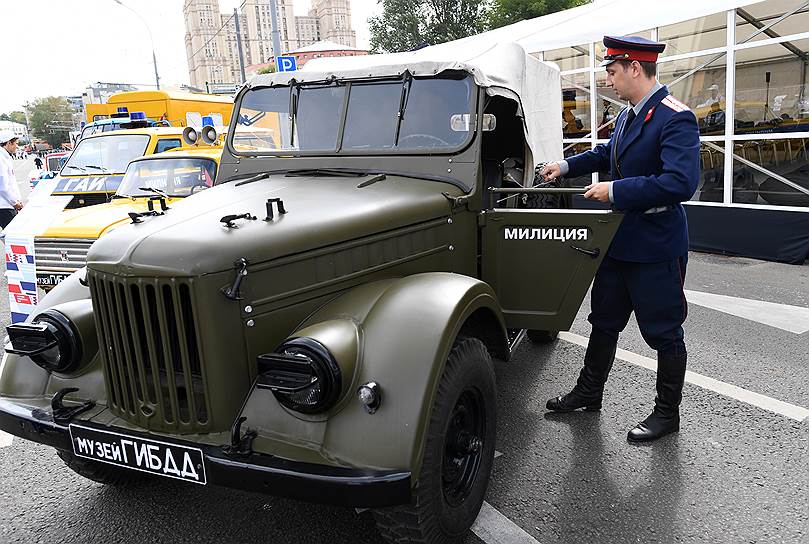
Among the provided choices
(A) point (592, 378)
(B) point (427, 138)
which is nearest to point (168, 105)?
(B) point (427, 138)

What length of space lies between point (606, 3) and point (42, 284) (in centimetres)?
966

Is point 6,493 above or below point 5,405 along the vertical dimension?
below

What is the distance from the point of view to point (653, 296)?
3342 mm

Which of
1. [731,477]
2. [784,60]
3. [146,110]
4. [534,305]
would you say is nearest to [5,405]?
[534,305]

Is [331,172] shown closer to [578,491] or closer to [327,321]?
[327,321]

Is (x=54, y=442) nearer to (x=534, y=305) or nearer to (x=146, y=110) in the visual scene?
(x=534, y=305)

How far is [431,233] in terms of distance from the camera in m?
3.24

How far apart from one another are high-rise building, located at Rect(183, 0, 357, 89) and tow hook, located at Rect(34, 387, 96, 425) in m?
41.1

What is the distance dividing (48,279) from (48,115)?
111 m

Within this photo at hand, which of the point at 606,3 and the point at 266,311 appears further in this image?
the point at 606,3

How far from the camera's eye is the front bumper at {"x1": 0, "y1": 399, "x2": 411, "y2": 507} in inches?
80.9

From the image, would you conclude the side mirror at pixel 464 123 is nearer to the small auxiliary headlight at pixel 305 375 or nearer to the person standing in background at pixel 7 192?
the small auxiliary headlight at pixel 305 375

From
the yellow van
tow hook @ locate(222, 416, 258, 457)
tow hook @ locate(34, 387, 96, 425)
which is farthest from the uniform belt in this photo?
the yellow van

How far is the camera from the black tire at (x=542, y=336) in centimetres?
509
